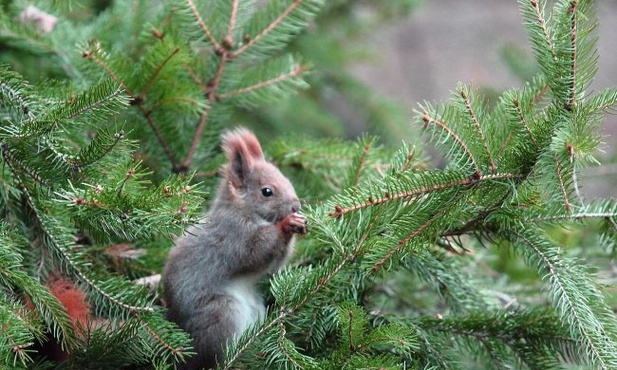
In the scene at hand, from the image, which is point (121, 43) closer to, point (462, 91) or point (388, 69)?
point (462, 91)

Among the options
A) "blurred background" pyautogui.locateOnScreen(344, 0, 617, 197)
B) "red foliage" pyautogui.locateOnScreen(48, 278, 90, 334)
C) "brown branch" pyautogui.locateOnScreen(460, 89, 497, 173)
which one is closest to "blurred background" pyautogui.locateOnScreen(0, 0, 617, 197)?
"blurred background" pyautogui.locateOnScreen(344, 0, 617, 197)

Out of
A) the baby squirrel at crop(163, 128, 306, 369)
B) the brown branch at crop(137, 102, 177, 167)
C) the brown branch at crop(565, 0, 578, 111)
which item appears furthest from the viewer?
the brown branch at crop(137, 102, 177, 167)

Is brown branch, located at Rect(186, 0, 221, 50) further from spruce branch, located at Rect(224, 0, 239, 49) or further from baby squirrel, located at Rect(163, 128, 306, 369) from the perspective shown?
baby squirrel, located at Rect(163, 128, 306, 369)

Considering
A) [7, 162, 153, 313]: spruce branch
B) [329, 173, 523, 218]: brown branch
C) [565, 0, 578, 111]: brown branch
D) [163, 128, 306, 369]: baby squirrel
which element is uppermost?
[565, 0, 578, 111]: brown branch

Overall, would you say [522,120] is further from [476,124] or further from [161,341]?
[161,341]

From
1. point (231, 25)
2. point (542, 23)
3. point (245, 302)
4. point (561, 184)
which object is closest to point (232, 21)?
point (231, 25)

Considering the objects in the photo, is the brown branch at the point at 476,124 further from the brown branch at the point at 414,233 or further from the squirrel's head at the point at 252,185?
the squirrel's head at the point at 252,185

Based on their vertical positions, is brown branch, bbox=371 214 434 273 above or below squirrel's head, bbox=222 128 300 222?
above
